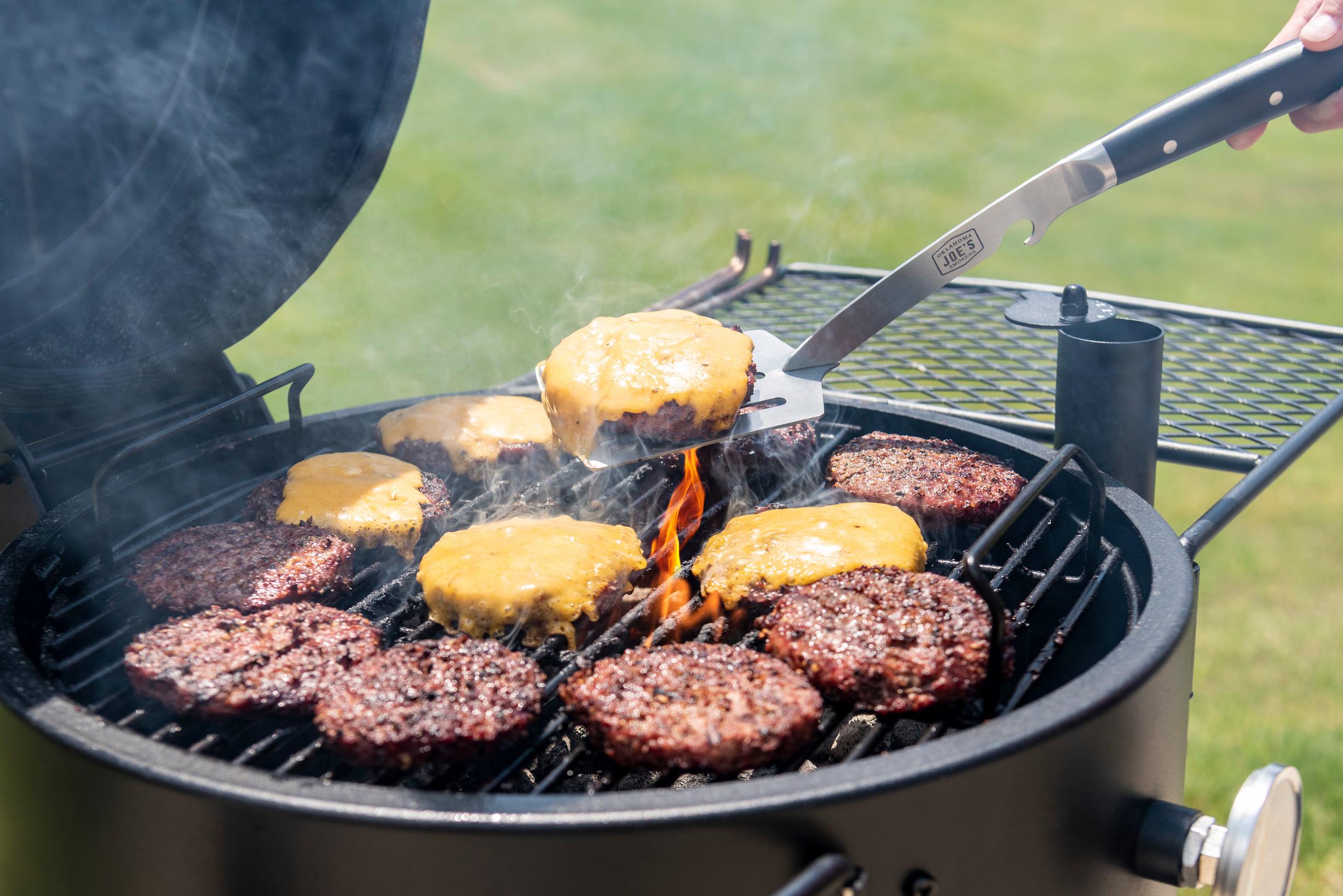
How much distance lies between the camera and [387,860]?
1.38m

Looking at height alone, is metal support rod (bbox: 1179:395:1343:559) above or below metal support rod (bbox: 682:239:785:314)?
below

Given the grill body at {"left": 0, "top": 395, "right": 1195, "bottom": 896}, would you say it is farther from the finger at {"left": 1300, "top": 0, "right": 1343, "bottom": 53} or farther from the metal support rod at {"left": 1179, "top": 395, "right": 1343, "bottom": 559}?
the finger at {"left": 1300, "top": 0, "right": 1343, "bottom": 53}

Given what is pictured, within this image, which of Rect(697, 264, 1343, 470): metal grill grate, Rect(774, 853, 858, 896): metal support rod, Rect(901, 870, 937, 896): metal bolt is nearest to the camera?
Rect(774, 853, 858, 896): metal support rod

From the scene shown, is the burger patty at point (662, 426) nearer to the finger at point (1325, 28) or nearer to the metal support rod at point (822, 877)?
the metal support rod at point (822, 877)

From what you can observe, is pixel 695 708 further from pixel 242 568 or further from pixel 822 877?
pixel 242 568

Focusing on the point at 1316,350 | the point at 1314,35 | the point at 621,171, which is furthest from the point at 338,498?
the point at 621,171

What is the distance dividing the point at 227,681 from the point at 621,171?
9592 millimetres

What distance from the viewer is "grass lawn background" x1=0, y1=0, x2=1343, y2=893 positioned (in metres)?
5.48

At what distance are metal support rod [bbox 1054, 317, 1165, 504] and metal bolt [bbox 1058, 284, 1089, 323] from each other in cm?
3

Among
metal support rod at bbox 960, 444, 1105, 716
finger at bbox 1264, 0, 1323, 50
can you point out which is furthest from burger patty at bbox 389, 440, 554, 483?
finger at bbox 1264, 0, 1323, 50

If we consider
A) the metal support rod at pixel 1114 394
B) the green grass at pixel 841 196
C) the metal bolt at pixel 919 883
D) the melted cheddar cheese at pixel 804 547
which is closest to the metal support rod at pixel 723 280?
the green grass at pixel 841 196

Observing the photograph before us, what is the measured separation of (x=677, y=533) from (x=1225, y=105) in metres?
1.38

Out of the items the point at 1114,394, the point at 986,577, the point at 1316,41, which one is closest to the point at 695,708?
the point at 986,577

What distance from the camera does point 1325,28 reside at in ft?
6.87
